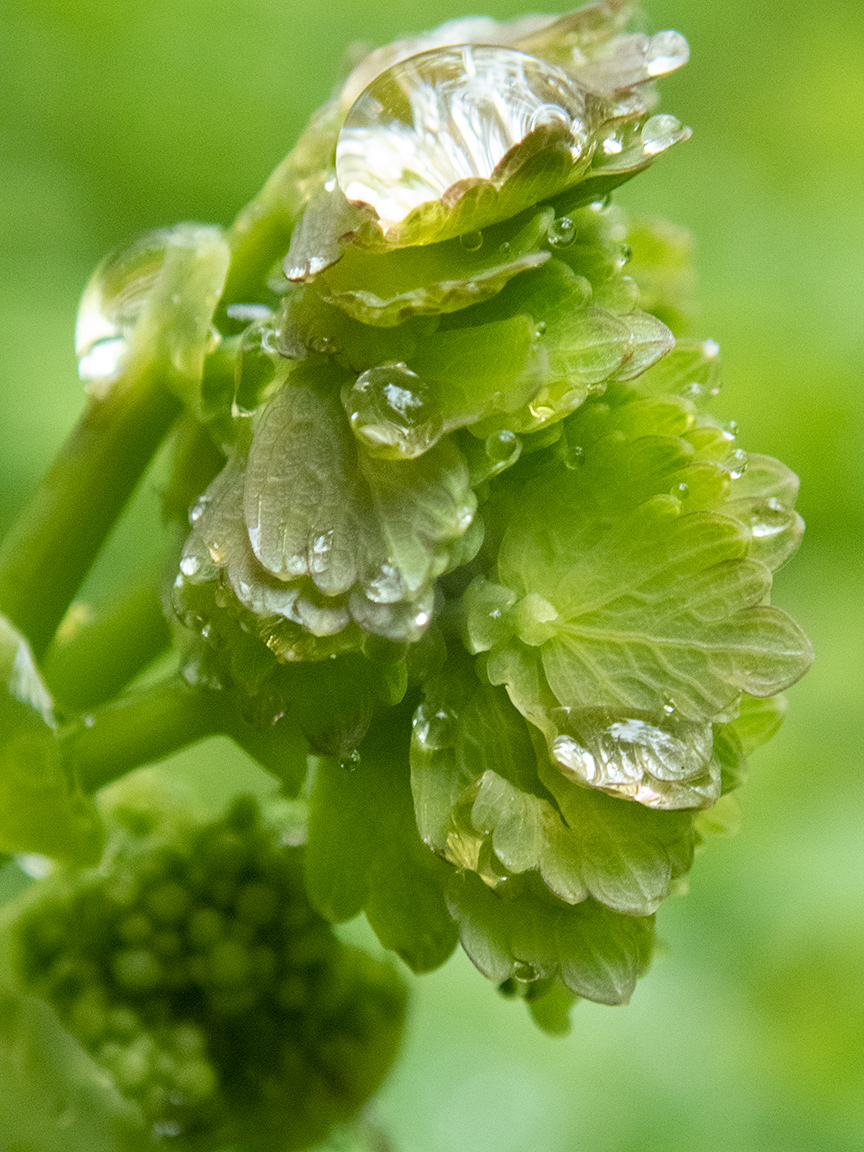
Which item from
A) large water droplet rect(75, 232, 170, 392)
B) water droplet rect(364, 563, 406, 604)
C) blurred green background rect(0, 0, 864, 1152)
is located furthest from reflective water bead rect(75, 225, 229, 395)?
blurred green background rect(0, 0, 864, 1152)

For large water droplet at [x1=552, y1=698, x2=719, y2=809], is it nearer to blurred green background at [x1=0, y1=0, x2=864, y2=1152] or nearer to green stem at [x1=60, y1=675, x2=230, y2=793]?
green stem at [x1=60, y1=675, x2=230, y2=793]

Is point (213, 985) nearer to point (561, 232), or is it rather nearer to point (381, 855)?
point (381, 855)

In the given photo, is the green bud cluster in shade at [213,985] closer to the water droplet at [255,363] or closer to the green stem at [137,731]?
the green stem at [137,731]

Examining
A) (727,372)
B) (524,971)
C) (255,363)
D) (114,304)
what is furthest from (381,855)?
(727,372)

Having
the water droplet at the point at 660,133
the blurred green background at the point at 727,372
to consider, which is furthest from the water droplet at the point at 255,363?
the blurred green background at the point at 727,372

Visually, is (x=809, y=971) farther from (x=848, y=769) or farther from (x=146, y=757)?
(x=146, y=757)

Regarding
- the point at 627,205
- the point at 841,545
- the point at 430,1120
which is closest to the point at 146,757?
the point at 430,1120
